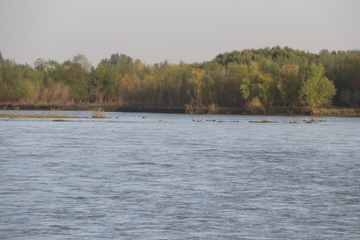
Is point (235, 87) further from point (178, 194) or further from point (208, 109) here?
point (178, 194)

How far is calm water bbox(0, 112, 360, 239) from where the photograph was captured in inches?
379

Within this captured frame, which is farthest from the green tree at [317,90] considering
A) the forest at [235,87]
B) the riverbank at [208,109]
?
the riverbank at [208,109]

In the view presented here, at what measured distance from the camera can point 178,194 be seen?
42.9 ft

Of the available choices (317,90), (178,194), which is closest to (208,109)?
(317,90)

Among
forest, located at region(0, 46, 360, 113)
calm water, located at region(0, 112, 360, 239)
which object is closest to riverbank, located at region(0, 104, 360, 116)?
forest, located at region(0, 46, 360, 113)

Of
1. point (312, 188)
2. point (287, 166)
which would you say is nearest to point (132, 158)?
point (287, 166)

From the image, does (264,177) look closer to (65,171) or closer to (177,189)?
(177,189)

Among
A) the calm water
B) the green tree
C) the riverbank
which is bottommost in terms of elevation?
the calm water

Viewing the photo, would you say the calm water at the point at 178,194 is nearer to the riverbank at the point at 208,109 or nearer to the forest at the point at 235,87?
the riverbank at the point at 208,109

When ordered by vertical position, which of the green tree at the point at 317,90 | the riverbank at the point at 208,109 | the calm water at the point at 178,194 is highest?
the green tree at the point at 317,90

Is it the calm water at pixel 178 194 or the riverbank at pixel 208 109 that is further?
the riverbank at pixel 208 109

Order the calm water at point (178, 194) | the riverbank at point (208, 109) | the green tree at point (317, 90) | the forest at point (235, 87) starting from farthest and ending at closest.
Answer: the forest at point (235, 87)
the riverbank at point (208, 109)
the green tree at point (317, 90)
the calm water at point (178, 194)

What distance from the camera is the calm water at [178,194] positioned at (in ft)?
31.6

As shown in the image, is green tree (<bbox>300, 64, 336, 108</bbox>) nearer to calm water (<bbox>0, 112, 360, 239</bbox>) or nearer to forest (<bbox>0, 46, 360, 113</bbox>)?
forest (<bbox>0, 46, 360, 113</bbox>)
